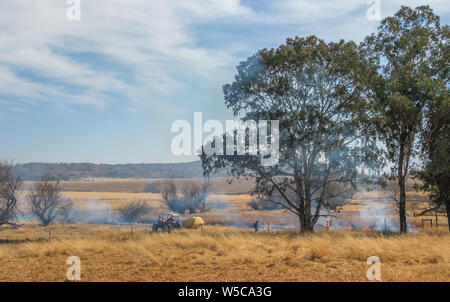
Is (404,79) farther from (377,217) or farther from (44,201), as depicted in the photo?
(44,201)

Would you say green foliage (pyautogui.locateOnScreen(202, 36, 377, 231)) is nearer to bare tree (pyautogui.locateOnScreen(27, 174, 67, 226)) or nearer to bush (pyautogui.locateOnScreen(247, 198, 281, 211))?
bare tree (pyautogui.locateOnScreen(27, 174, 67, 226))

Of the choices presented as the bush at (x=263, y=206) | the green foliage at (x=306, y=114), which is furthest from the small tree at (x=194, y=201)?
the green foliage at (x=306, y=114)

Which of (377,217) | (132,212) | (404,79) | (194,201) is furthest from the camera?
(194,201)

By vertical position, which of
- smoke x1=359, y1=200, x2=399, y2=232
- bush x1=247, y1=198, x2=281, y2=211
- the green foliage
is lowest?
smoke x1=359, y1=200, x2=399, y2=232

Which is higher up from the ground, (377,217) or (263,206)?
(263,206)

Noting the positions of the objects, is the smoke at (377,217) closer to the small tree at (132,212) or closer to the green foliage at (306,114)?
the green foliage at (306,114)

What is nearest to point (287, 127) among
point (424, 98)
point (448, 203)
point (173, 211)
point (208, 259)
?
point (424, 98)

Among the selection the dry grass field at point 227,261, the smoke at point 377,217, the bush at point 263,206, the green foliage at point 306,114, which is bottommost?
the smoke at point 377,217

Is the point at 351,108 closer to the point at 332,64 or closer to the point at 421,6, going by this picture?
the point at 332,64

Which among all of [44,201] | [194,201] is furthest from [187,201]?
[44,201]

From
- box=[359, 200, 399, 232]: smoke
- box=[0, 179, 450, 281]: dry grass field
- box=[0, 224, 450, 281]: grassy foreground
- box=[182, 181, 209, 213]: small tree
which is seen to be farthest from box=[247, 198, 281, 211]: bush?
box=[0, 224, 450, 281]: grassy foreground

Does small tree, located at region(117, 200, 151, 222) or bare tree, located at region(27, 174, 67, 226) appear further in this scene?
small tree, located at region(117, 200, 151, 222)

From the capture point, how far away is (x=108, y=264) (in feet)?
39.9
